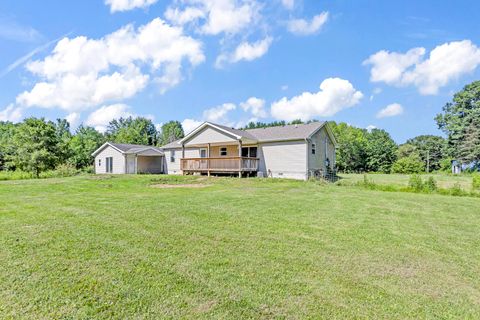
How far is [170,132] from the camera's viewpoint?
6462 cm

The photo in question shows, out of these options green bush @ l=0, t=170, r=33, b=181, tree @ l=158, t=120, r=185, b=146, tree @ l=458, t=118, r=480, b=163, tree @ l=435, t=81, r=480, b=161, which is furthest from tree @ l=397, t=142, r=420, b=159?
green bush @ l=0, t=170, r=33, b=181

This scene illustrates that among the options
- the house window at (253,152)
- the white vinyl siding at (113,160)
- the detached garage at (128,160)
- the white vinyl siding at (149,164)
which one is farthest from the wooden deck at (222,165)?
the white vinyl siding at (113,160)

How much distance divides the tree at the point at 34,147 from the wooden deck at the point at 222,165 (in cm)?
1365

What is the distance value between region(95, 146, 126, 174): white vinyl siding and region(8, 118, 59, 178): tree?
12.5 ft

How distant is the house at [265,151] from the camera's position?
18.9m

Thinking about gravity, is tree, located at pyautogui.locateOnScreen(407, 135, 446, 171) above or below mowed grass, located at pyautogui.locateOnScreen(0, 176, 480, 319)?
above

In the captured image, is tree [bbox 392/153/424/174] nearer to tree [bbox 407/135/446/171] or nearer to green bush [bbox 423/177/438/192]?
tree [bbox 407/135/446/171]

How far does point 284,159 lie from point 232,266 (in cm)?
1629

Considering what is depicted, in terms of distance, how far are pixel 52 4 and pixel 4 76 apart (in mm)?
12933

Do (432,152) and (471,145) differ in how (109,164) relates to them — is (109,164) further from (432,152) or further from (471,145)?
(432,152)

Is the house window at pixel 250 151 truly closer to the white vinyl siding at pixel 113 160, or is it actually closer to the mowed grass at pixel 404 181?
the mowed grass at pixel 404 181

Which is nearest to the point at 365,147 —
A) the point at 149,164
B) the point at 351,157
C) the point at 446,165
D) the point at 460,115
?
the point at 351,157

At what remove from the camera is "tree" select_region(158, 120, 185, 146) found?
62.9m

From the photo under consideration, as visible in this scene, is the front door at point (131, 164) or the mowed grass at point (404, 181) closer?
the mowed grass at point (404, 181)
